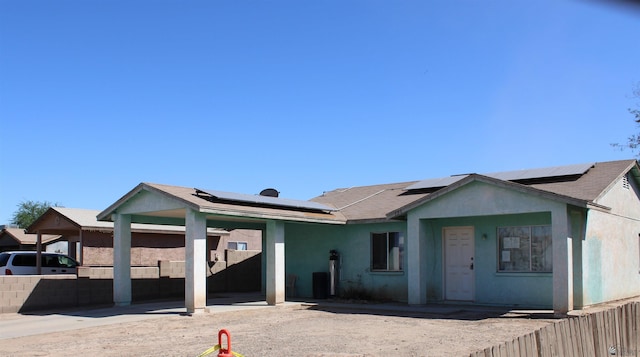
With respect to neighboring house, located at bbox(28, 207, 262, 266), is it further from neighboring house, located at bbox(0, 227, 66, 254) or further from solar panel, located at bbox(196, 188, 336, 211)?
solar panel, located at bbox(196, 188, 336, 211)

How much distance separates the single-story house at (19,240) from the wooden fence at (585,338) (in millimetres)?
31772

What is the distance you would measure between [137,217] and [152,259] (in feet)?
30.5

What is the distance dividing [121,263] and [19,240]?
18115 millimetres

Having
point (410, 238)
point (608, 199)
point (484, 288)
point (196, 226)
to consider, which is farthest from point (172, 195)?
point (608, 199)

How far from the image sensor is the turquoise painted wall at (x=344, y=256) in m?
21.0

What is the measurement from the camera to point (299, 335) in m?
13.6

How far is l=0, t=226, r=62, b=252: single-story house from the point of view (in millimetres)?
35250

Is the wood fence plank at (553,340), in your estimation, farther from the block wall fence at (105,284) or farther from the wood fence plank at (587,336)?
the block wall fence at (105,284)

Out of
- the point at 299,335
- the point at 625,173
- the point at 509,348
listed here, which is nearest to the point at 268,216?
the point at 299,335

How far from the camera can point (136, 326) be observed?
15602 mm

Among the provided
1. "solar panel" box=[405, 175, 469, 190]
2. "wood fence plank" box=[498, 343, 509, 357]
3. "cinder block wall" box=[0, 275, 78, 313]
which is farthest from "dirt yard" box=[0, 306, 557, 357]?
"solar panel" box=[405, 175, 469, 190]

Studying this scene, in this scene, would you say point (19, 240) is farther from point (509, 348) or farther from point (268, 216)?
point (509, 348)

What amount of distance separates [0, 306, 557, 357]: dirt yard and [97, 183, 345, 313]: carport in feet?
5.11

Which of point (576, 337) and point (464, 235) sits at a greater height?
point (464, 235)
